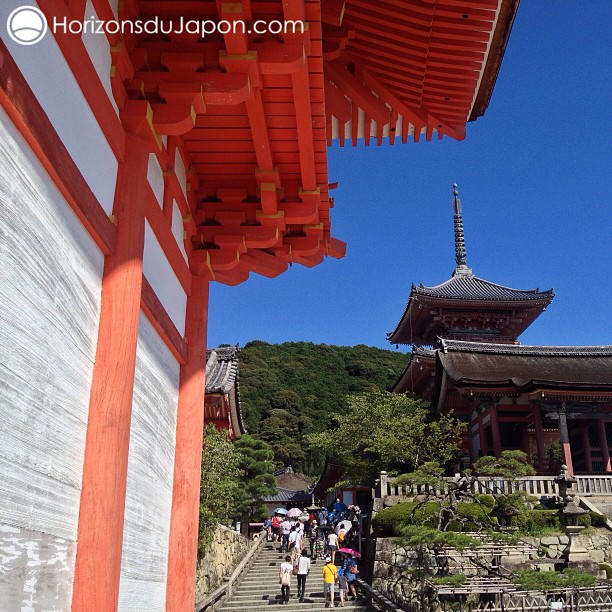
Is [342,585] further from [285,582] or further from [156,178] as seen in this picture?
[156,178]

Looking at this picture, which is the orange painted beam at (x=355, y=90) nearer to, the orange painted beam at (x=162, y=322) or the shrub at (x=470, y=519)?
the orange painted beam at (x=162, y=322)

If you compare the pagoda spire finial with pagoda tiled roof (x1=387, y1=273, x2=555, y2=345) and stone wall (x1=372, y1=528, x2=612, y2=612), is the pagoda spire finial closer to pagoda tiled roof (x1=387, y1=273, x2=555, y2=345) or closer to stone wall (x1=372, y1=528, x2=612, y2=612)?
pagoda tiled roof (x1=387, y1=273, x2=555, y2=345)

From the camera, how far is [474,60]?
16.4ft

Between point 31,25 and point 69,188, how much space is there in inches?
26.3

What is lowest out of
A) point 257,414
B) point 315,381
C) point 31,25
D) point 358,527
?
point 358,527

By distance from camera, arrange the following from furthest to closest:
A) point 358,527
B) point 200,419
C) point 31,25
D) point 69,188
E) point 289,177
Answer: point 358,527 → point 200,419 → point 289,177 → point 69,188 → point 31,25

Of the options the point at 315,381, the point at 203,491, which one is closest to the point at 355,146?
the point at 203,491

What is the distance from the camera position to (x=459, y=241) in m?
49.7

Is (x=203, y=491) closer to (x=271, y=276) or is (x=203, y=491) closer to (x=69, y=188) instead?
(x=271, y=276)

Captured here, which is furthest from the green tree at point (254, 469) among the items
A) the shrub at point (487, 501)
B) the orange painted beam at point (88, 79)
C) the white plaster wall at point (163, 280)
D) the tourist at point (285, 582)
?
the orange painted beam at point (88, 79)

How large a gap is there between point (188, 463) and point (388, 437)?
19408 mm

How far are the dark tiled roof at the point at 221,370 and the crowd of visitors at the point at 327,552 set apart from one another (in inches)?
231

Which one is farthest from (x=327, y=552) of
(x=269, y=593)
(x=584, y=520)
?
(x=584, y=520)

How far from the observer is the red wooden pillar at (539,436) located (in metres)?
23.7
